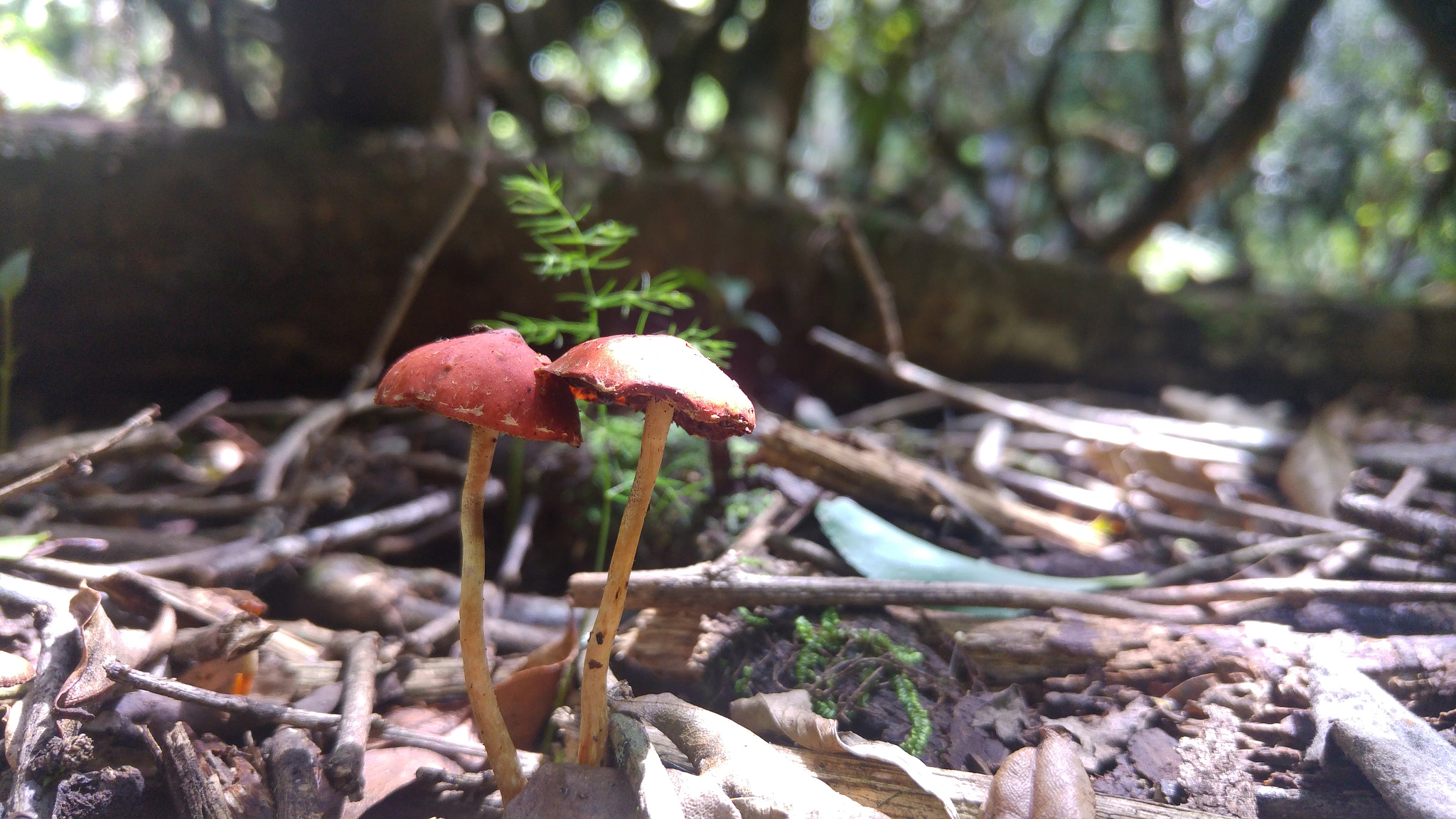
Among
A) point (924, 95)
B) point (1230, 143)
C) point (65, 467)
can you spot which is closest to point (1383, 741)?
point (65, 467)

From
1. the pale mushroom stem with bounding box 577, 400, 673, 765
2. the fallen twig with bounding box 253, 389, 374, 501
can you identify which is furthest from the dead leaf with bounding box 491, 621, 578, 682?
the fallen twig with bounding box 253, 389, 374, 501

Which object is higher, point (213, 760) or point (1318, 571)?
point (1318, 571)

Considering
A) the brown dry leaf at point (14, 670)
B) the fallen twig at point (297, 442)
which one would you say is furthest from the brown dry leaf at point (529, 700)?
the fallen twig at point (297, 442)

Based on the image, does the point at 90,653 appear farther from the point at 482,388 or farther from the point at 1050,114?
the point at 1050,114

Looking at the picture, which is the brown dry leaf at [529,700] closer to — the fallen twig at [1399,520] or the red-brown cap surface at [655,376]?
the red-brown cap surface at [655,376]

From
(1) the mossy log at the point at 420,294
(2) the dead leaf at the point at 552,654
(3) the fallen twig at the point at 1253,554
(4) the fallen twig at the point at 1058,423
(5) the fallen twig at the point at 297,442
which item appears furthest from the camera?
(1) the mossy log at the point at 420,294

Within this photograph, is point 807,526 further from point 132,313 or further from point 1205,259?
point 1205,259

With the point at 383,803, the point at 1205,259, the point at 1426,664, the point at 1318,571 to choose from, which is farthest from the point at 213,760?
the point at 1205,259
